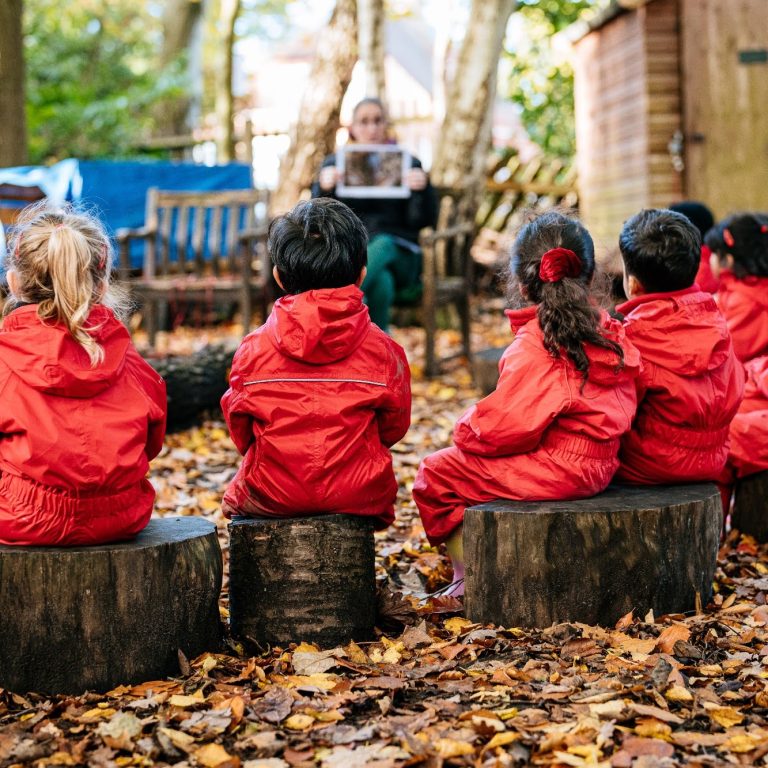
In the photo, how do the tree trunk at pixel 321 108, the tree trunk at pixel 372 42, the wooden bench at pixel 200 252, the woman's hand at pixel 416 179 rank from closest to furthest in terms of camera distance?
the woman's hand at pixel 416 179, the wooden bench at pixel 200 252, the tree trunk at pixel 372 42, the tree trunk at pixel 321 108

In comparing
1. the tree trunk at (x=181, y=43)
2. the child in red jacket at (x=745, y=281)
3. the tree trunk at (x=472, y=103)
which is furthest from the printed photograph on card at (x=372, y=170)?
the tree trunk at (x=181, y=43)

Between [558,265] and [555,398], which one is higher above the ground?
[558,265]

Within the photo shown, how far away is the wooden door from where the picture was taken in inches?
401

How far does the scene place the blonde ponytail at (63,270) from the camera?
10.2 ft

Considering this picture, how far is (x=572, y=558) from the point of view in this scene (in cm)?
347

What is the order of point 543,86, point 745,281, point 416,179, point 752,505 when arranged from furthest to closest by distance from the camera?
point 543,86
point 416,179
point 745,281
point 752,505

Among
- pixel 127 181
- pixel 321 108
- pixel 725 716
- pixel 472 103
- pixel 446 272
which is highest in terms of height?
pixel 321 108

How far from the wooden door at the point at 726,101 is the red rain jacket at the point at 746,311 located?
564cm

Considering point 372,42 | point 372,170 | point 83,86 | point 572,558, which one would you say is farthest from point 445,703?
point 83,86

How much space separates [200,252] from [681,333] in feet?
20.6

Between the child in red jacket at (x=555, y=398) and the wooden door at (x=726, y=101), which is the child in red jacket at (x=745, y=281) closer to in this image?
the child in red jacket at (x=555, y=398)

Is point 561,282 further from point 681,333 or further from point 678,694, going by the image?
point 678,694

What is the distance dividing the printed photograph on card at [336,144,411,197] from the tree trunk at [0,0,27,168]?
4.06 m

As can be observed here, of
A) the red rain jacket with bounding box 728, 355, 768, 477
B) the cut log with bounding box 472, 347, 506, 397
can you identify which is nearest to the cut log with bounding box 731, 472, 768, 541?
the red rain jacket with bounding box 728, 355, 768, 477
